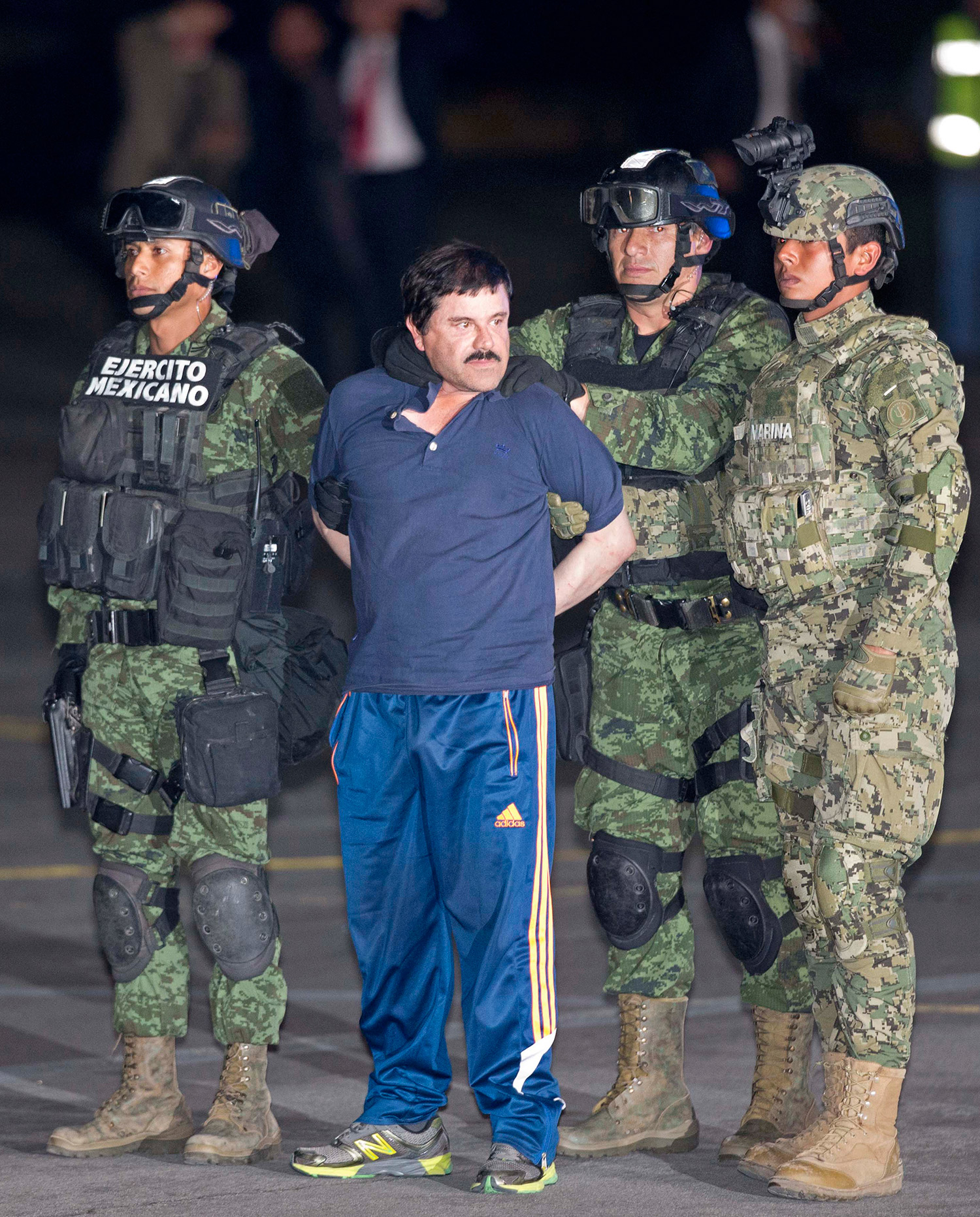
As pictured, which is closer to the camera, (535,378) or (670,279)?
(535,378)

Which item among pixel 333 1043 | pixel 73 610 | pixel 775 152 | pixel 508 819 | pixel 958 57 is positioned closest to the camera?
pixel 508 819

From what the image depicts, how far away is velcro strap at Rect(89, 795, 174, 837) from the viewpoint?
18.4ft

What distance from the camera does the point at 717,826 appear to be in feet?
18.4

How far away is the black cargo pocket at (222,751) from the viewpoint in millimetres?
5410

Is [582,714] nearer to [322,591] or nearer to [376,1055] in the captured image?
[376,1055]

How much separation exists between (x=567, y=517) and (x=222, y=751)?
108cm

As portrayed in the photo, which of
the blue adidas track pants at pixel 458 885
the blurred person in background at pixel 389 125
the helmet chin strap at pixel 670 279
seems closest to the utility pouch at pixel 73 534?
the blue adidas track pants at pixel 458 885

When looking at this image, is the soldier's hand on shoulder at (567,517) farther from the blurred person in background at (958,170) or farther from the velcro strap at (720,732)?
the blurred person in background at (958,170)

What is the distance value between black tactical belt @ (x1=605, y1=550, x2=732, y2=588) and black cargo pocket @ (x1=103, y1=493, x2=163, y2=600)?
1.21 meters

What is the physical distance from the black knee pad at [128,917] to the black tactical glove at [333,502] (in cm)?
108

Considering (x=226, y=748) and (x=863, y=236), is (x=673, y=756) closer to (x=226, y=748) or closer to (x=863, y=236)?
(x=226, y=748)

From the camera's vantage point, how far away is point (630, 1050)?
5664 mm

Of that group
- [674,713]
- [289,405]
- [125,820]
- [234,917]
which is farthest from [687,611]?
[125,820]

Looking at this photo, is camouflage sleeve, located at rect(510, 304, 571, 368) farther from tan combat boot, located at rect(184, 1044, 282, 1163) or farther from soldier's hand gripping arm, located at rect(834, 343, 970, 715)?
tan combat boot, located at rect(184, 1044, 282, 1163)
